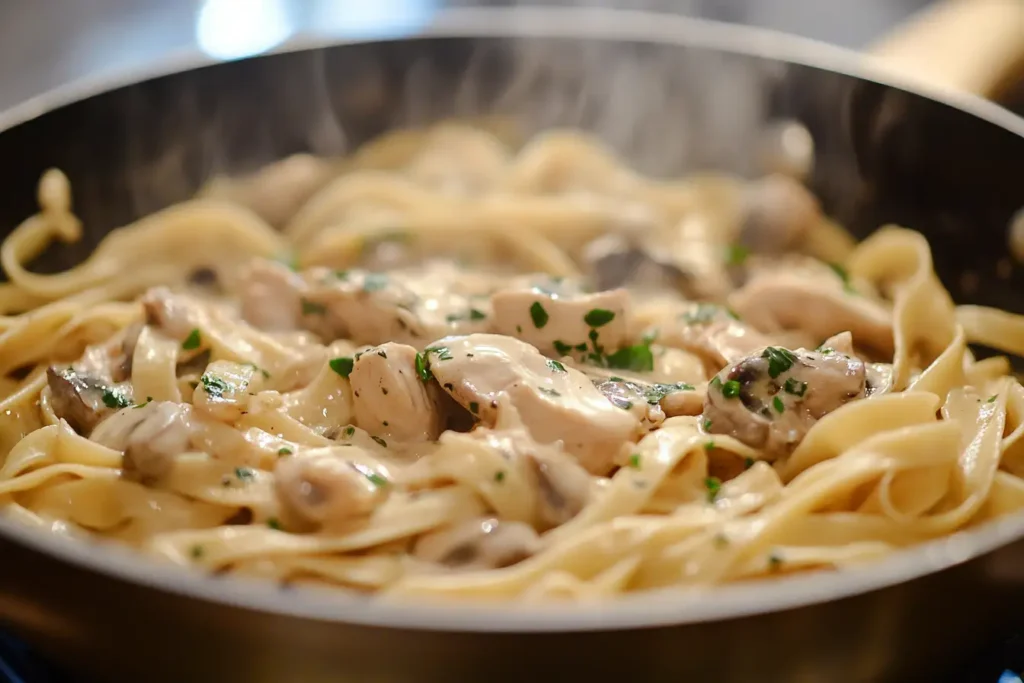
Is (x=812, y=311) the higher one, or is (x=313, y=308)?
(x=812, y=311)

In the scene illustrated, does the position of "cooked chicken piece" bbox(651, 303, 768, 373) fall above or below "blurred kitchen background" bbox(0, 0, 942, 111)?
below

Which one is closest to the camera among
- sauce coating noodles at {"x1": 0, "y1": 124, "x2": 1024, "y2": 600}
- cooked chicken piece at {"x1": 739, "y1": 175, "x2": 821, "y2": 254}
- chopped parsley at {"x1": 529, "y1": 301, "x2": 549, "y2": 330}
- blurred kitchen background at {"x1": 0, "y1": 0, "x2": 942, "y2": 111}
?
sauce coating noodles at {"x1": 0, "y1": 124, "x2": 1024, "y2": 600}

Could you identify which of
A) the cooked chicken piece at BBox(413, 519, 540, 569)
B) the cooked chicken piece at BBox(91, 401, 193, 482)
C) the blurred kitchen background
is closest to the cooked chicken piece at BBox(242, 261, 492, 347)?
the cooked chicken piece at BBox(91, 401, 193, 482)

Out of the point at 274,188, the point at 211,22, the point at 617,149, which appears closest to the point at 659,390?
the point at 617,149

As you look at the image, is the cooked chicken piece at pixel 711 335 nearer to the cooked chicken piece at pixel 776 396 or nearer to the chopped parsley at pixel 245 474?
the cooked chicken piece at pixel 776 396

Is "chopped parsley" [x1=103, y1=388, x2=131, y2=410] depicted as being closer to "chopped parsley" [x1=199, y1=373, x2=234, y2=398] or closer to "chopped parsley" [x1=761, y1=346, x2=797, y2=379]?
"chopped parsley" [x1=199, y1=373, x2=234, y2=398]

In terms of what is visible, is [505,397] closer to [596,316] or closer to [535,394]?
[535,394]
